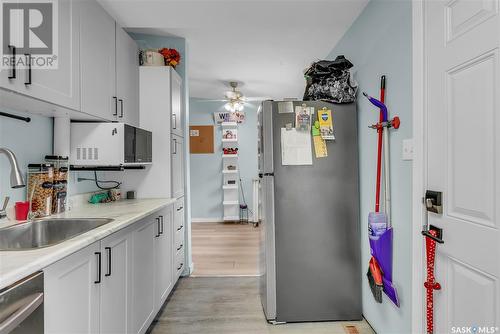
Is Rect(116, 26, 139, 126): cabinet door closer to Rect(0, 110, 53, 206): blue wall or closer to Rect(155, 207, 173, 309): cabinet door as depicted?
Rect(0, 110, 53, 206): blue wall

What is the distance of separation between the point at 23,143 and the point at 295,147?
5.82ft

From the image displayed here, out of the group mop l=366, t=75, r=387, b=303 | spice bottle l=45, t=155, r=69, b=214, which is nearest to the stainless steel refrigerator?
mop l=366, t=75, r=387, b=303

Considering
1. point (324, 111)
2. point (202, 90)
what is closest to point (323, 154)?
point (324, 111)

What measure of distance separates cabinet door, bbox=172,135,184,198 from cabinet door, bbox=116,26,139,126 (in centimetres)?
41

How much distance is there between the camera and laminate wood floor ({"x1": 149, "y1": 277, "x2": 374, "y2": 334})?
207cm

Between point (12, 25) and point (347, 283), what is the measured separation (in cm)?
252

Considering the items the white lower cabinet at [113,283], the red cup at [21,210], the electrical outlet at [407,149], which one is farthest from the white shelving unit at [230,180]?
the electrical outlet at [407,149]

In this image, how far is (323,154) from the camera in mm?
2127

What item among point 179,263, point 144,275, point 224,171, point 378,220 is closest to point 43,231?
point 144,275

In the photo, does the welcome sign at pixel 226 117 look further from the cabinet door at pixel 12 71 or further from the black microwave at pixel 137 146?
the cabinet door at pixel 12 71

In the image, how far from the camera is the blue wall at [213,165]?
224 inches

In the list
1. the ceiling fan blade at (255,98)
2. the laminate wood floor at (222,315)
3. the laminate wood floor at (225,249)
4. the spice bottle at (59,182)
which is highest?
the ceiling fan blade at (255,98)

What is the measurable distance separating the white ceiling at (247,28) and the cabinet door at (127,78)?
215 mm

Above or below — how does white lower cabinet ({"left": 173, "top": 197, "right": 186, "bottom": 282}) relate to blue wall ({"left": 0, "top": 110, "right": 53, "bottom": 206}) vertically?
below
